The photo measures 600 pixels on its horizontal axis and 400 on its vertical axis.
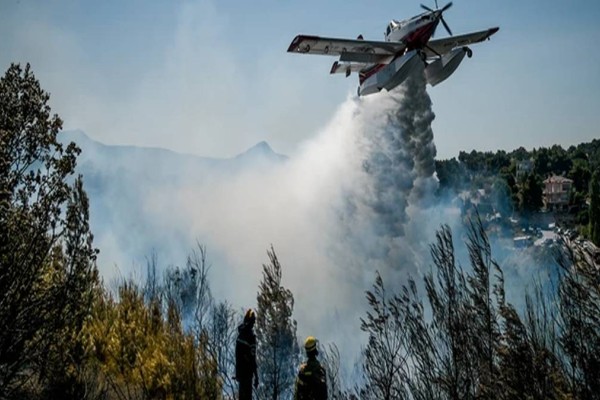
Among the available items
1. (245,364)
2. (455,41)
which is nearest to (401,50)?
(455,41)

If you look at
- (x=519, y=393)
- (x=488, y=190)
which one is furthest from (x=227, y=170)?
(x=519, y=393)

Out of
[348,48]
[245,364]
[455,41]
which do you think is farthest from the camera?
[455,41]

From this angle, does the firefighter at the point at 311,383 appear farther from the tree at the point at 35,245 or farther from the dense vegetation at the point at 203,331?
the tree at the point at 35,245

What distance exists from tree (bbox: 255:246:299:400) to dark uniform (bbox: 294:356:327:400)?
2.32 m

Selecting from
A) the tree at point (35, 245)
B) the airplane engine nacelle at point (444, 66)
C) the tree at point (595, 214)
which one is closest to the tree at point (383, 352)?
the tree at point (35, 245)

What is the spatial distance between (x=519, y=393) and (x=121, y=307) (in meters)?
8.38

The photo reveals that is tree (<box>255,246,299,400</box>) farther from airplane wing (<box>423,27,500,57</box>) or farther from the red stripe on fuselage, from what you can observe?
airplane wing (<box>423,27,500,57</box>)

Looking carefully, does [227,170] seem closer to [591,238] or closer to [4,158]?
[591,238]

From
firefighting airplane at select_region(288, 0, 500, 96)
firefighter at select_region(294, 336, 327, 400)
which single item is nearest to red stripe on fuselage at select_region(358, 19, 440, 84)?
firefighting airplane at select_region(288, 0, 500, 96)

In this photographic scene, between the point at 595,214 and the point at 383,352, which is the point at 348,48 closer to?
the point at 383,352

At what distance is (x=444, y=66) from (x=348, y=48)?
4.65 metres

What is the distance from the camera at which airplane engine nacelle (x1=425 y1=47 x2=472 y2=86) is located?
23.4 metres

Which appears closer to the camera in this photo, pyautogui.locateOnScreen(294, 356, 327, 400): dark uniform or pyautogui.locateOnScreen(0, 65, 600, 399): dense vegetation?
pyautogui.locateOnScreen(0, 65, 600, 399): dense vegetation

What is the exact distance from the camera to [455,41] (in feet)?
86.6
